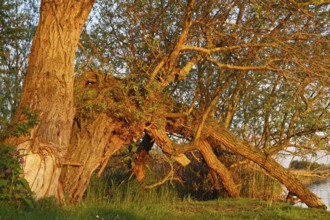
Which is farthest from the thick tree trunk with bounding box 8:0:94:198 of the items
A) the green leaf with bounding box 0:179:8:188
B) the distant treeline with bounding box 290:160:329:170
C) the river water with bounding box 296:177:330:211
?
the river water with bounding box 296:177:330:211

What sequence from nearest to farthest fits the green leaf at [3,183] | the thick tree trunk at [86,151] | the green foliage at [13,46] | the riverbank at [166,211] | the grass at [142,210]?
the riverbank at [166,211] → the grass at [142,210] → the green leaf at [3,183] → the thick tree trunk at [86,151] → the green foliage at [13,46]

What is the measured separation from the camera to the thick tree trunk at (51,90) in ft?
24.0

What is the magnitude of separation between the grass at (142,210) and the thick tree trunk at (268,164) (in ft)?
3.73

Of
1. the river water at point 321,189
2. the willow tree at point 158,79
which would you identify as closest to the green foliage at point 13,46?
the willow tree at point 158,79

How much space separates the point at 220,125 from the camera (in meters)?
12.1

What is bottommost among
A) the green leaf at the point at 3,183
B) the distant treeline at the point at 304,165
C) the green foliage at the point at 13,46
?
the green leaf at the point at 3,183

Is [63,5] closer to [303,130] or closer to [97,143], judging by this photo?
[97,143]

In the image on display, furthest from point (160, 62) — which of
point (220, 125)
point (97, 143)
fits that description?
point (220, 125)

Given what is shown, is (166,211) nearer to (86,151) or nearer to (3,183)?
(86,151)

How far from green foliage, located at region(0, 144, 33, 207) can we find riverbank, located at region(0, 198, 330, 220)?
0.27m

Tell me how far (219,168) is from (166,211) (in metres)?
4.56

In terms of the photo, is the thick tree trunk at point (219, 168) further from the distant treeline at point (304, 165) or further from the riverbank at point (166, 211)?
the distant treeline at point (304, 165)

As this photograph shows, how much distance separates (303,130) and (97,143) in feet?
21.6

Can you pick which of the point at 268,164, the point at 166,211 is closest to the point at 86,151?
the point at 166,211
